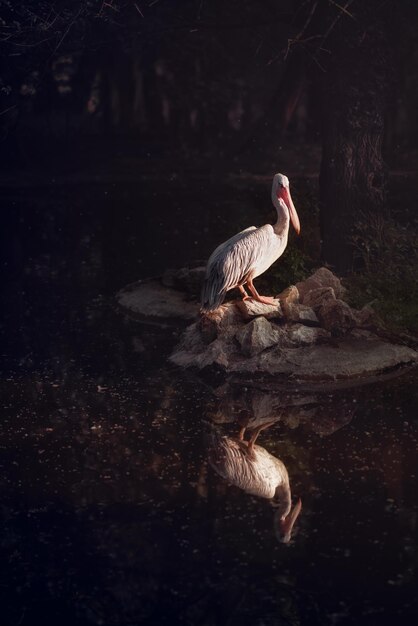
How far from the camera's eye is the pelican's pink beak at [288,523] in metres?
7.32

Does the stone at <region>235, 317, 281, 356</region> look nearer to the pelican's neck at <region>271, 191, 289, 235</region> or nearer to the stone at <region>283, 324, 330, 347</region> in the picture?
the stone at <region>283, 324, 330, 347</region>

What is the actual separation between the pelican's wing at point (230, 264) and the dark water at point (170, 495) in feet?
2.68

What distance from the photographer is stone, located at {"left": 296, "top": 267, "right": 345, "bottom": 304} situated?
11.8 meters

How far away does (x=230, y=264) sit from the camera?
36.0 feet

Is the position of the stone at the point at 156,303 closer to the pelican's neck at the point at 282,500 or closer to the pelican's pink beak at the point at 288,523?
the pelican's neck at the point at 282,500

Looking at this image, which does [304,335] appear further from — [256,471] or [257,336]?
[256,471]

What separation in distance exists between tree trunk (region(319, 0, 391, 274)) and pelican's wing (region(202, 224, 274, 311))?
4089mm

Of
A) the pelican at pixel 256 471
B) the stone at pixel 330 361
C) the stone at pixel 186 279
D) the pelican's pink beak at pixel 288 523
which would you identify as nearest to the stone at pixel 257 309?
the stone at pixel 330 361

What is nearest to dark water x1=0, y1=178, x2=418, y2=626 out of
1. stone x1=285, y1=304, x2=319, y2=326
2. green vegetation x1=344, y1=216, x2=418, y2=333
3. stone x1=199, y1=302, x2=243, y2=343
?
stone x1=199, y1=302, x2=243, y2=343

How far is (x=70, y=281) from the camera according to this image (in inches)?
586

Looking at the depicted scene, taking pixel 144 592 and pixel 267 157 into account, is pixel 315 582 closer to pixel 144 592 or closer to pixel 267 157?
pixel 144 592

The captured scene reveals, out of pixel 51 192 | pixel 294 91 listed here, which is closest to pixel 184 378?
pixel 51 192

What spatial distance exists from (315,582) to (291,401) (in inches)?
131

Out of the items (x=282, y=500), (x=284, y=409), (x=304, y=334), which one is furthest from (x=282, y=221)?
(x=282, y=500)
